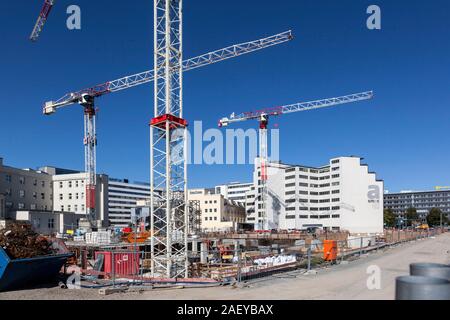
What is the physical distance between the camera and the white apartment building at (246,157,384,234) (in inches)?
4508

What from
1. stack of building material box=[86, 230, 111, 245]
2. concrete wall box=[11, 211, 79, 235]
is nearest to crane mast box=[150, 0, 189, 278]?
stack of building material box=[86, 230, 111, 245]

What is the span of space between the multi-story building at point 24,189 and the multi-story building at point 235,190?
359 ft

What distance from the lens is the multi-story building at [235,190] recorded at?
179 metres

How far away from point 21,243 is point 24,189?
59264 millimetres

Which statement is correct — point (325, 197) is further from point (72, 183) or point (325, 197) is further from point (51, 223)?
point (51, 223)

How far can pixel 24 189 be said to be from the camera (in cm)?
6575

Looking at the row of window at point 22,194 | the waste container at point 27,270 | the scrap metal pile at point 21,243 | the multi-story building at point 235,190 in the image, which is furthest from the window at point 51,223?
the multi-story building at point 235,190

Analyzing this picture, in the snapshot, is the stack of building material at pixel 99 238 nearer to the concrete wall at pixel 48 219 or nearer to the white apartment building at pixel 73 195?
the concrete wall at pixel 48 219

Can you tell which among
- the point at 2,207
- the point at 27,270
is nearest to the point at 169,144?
the point at 27,270

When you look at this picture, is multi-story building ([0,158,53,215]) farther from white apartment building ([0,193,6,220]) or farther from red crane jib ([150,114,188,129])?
red crane jib ([150,114,188,129])

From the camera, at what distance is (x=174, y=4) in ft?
99.9
